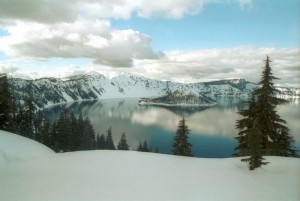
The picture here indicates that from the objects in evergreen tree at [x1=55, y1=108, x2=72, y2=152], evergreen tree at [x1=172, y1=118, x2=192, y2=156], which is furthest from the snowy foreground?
evergreen tree at [x1=55, y1=108, x2=72, y2=152]

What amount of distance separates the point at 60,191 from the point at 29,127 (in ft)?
171

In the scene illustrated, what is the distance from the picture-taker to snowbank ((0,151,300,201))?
9961 mm

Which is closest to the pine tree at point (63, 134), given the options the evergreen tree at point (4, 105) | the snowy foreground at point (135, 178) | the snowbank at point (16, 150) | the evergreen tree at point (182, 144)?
the evergreen tree at point (4, 105)

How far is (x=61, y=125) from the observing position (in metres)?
63.8

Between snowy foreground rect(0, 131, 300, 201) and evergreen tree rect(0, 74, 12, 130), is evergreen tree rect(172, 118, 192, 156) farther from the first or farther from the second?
evergreen tree rect(0, 74, 12, 130)

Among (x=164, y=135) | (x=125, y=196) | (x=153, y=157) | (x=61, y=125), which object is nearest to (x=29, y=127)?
(x=61, y=125)

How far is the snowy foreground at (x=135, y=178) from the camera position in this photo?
32.9 feet

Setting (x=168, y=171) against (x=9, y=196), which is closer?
(x=9, y=196)

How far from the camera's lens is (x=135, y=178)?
456 inches

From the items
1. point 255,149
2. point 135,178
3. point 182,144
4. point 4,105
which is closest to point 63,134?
point 4,105

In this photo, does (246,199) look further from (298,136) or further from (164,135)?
(164,135)

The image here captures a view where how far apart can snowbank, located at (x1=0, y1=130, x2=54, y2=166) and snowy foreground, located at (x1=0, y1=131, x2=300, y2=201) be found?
52 mm

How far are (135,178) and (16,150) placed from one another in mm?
8543

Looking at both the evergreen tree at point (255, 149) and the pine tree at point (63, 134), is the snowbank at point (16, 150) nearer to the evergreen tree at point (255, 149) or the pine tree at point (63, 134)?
the evergreen tree at point (255, 149)
